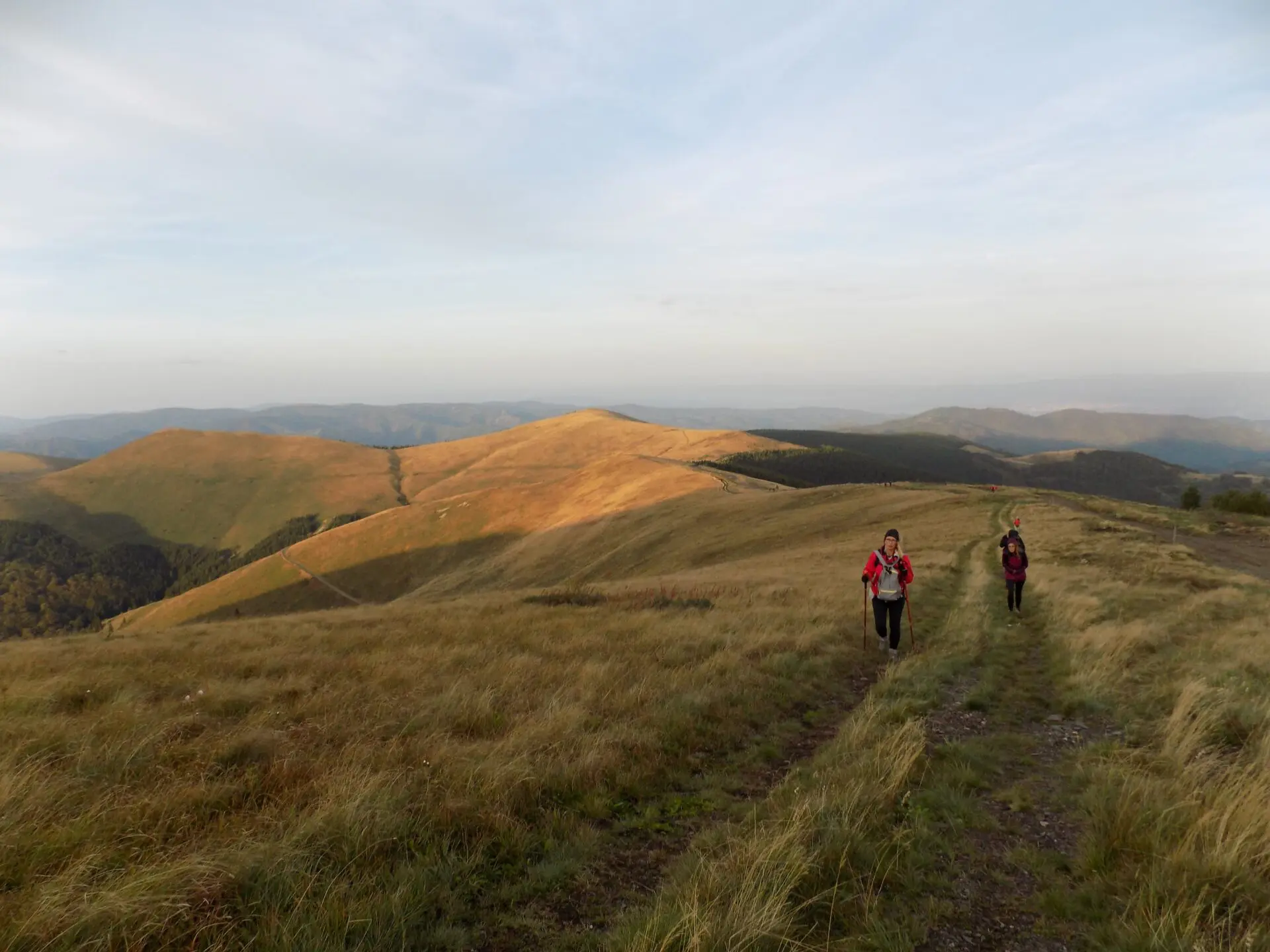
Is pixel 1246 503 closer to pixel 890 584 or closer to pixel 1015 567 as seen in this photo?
pixel 1015 567

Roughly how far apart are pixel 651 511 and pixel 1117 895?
2702 inches

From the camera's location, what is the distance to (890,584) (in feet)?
42.8

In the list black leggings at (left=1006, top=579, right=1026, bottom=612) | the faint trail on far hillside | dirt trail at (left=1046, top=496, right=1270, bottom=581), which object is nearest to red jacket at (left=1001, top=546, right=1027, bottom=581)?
black leggings at (left=1006, top=579, right=1026, bottom=612)

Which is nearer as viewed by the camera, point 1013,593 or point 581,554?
point 1013,593

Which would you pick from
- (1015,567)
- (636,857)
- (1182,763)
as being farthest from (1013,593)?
(636,857)

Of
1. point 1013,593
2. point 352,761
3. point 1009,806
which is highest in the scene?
point 352,761

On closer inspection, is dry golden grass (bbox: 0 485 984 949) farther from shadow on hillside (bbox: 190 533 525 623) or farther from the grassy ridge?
shadow on hillside (bbox: 190 533 525 623)

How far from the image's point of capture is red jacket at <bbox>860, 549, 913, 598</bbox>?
13.0 metres

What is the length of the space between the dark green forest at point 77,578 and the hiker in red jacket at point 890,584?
17686 centimetres

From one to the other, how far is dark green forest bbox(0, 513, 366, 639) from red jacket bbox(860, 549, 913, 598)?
176823mm

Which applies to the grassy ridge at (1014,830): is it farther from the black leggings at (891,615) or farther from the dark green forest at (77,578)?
the dark green forest at (77,578)

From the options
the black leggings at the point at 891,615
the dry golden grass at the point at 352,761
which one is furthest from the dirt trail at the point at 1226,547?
the dry golden grass at the point at 352,761

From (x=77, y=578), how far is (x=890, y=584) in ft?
794

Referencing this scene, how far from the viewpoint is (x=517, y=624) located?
50.4 feet
